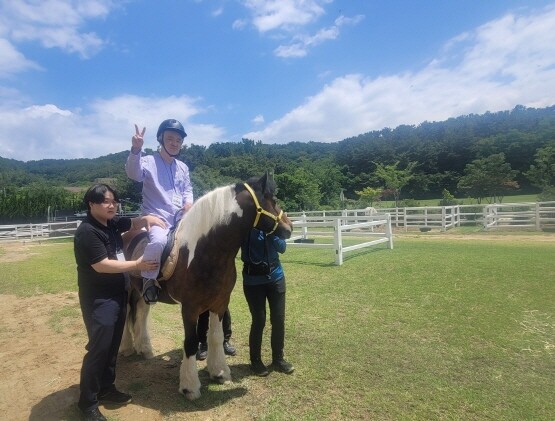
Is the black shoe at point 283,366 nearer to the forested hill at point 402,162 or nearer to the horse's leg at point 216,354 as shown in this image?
the horse's leg at point 216,354

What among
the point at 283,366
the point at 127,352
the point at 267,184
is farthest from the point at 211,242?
the point at 127,352

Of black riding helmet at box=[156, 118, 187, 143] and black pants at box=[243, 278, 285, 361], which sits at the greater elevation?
black riding helmet at box=[156, 118, 187, 143]

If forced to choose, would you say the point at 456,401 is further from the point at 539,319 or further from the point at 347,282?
the point at 347,282

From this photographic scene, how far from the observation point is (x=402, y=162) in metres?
67.5

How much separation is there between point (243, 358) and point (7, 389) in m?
2.52

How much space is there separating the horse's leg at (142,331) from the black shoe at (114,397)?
3.23 feet

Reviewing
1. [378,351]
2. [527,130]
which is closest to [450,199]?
[378,351]

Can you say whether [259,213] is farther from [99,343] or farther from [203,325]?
[99,343]

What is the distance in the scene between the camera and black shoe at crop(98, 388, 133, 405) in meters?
3.30

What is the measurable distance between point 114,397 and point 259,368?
146cm

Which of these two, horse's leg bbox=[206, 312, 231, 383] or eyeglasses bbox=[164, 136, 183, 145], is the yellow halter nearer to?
eyeglasses bbox=[164, 136, 183, 145]

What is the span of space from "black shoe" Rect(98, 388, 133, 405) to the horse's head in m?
2.08

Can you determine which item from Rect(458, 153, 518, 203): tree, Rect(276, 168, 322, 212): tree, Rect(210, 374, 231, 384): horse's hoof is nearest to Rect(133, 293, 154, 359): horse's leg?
Rect(210, 374, 231, 384): horse's hoof

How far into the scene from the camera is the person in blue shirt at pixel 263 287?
3725 millimetres
